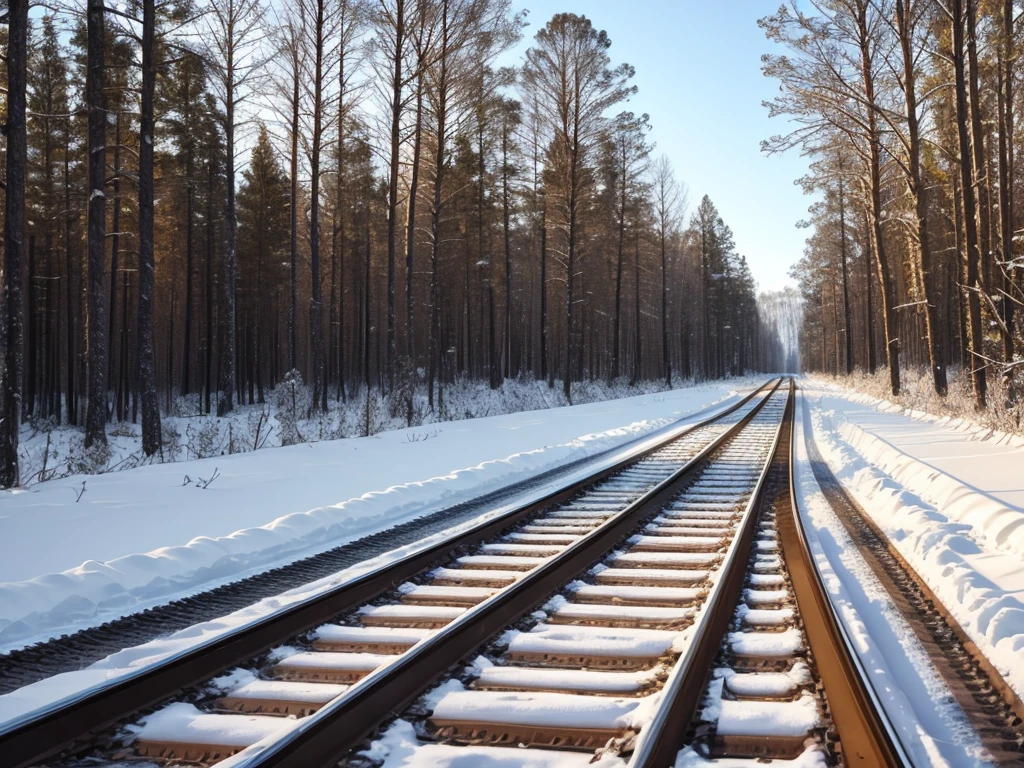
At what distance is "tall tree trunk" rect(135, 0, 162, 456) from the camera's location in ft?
45.5

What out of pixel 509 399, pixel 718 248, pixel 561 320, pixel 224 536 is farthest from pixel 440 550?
pixel 718 248

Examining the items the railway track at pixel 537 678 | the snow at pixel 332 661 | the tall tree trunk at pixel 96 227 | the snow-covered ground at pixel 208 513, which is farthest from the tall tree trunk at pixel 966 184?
the tall tree trunk at pixel 96 227

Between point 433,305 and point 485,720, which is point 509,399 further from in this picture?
point 485,720

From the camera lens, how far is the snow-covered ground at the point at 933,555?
12.1 feet

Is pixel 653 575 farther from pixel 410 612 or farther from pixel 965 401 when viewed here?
pixel 965 401

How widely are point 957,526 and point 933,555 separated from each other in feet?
4.41

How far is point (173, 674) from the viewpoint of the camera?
12.7 ft

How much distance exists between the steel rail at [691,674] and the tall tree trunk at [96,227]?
441 inches

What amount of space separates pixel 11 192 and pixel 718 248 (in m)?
67.8

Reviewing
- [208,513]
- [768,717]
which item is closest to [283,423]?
[208,513]

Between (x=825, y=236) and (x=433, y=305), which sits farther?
(x=825, y=236)

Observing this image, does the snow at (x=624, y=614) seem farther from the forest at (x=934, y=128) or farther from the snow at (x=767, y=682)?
the forest at (x=934, y=128)

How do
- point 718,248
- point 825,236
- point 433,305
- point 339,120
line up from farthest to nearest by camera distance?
point 718,248 → point 825,236 → point 433,305 → point 339,120

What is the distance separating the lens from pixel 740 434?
58.0ft
